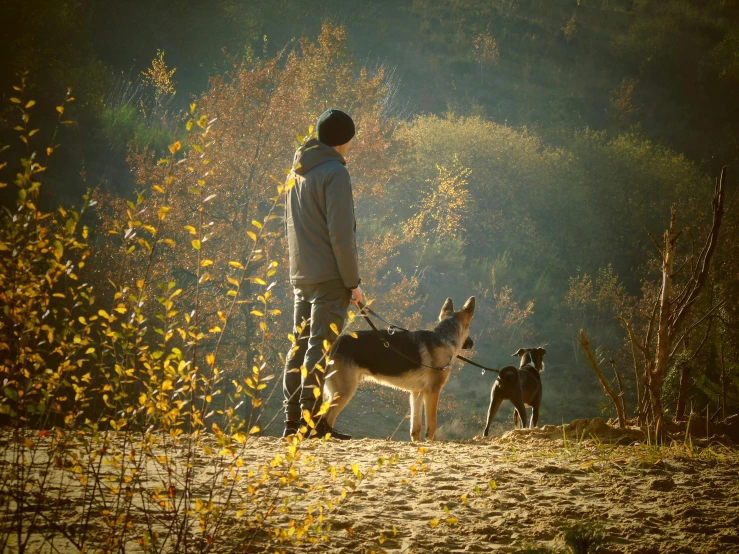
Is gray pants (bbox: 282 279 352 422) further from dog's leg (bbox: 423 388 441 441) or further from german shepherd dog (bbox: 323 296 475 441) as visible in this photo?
dog's leg (bbox: 423 388 441 441)

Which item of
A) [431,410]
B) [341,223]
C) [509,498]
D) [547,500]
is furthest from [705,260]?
[431,410]

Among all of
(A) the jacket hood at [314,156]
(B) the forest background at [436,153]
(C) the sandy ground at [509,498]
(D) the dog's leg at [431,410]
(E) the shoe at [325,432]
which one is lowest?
(C) the sandy ground at [509,498]

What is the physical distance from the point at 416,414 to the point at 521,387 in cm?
187

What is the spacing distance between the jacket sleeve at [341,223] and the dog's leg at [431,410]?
2.33 m

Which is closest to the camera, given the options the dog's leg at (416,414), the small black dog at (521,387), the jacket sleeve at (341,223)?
the jacket sleeve at (341,223)

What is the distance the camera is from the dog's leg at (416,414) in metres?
7.39

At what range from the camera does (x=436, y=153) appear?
37.8m

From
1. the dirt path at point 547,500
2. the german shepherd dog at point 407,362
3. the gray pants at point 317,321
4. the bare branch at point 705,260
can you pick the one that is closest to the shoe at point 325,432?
the gray pants at point 317,321

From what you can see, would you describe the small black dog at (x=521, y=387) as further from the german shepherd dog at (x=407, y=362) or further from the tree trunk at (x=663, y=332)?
the tree trunk at (x=663, y=332)

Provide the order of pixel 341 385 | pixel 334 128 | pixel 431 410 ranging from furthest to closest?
1. pixel 431 410
2. pixel 341 385
3. pixel 334 128

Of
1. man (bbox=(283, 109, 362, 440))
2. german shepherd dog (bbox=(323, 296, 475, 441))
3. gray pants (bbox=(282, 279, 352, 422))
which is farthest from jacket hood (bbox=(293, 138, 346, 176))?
german shepherd dog (bbox=(323, 296, 475, 441))

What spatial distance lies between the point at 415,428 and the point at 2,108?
20469 mm

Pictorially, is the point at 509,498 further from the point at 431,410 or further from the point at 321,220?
the point at 431,410

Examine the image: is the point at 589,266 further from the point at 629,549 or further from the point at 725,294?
the point at 629,549
